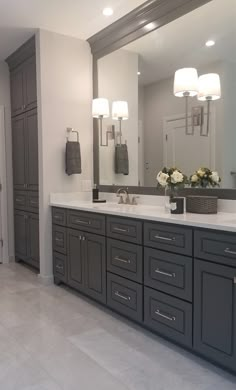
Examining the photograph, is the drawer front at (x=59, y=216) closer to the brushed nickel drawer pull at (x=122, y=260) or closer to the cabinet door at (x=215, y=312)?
the brushed nickel drawer pull at (x=122, y=260)

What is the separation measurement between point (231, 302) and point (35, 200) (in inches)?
102

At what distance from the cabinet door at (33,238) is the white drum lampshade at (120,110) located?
4.57 feet

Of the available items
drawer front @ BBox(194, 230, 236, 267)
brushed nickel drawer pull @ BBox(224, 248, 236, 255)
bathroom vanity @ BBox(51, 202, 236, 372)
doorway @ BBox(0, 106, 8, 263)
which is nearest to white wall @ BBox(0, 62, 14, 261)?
doorway @ BBox(0, 106, 8, 263)

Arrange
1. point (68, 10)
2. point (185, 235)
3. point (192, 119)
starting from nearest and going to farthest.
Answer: point (185, 235) < point (192, 119) < point (68, 10)

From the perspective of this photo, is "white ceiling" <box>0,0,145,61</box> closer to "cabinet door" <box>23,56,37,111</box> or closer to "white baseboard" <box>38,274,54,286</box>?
"cabinet door" <box>23,56,37,111</box>

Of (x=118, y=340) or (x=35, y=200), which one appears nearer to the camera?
(x=118, y=340)

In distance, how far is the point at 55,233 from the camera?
3609 mm

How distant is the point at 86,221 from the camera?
9.98 ft

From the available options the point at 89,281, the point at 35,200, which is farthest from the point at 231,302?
the point at 35,200

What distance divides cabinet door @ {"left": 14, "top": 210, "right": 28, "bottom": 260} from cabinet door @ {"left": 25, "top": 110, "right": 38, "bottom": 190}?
1.50 feet

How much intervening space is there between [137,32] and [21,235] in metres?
2.65

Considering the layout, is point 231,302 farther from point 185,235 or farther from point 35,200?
point 35,200

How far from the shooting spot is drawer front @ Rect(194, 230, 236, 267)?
1.85m

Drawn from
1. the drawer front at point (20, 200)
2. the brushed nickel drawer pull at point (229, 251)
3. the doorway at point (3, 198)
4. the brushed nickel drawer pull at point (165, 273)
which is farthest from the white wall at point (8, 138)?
the brushed nickel drawer pull at point (229, 251)
